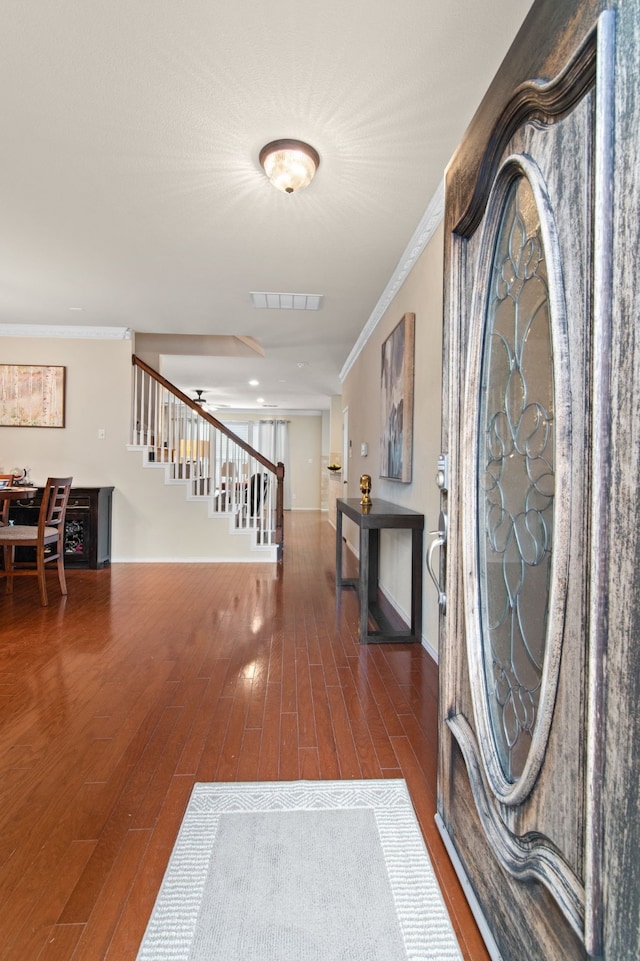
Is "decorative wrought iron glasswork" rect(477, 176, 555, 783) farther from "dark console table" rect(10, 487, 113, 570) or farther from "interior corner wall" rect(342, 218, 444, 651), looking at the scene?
"dark console table" rect(10, 487, 113, 570)

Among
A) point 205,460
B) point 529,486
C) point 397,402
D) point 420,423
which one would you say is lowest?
point 529,486

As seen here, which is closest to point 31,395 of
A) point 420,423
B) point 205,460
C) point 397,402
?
point 205,460

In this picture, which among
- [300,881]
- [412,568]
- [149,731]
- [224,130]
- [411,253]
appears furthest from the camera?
[411,253]

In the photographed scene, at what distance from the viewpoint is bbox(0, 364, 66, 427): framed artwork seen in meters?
5.54

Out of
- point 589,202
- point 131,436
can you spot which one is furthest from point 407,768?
point 131,436

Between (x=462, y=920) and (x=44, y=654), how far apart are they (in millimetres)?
2631

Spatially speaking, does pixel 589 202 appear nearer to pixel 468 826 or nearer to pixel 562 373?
pixel 562 373

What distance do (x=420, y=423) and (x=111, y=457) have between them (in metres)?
3.94

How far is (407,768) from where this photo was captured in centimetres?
183

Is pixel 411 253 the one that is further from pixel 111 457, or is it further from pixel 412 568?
pixel 111 457

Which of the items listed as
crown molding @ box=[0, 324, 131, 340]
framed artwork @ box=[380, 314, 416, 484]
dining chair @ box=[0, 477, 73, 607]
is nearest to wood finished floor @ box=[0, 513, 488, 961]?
dining chair @ box=[0, 477, 73, 607]

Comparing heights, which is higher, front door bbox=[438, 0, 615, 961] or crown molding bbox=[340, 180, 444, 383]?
crown molding bbox=[340, 180, 444, 383]

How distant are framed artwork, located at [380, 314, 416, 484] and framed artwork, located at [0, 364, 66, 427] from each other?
3768mm

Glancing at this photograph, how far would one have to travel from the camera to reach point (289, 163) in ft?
7.66
